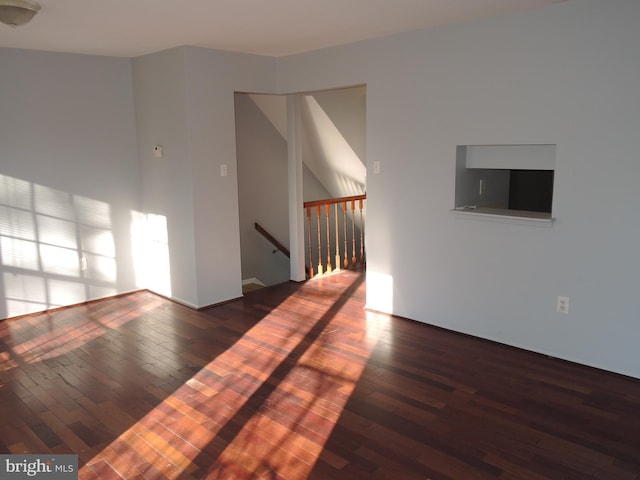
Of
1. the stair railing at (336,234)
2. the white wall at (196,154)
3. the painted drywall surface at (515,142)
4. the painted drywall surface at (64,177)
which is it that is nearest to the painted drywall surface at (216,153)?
the white wall at (196,154)

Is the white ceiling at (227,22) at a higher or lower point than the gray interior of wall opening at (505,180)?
higher

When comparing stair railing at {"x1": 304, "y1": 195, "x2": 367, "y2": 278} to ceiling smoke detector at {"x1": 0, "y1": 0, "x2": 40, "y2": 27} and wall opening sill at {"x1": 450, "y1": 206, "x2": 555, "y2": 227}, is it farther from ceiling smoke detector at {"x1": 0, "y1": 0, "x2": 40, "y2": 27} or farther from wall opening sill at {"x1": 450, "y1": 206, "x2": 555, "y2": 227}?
ceiling smoke detector at {"x1": 0, "y1": 0, "x2": 40, "y2": 27}

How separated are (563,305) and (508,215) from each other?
0.69m

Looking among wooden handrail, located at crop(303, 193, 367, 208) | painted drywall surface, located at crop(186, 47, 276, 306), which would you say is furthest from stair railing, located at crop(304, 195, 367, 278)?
painted drywall surface, located at crop(186, 47, 276, 306)

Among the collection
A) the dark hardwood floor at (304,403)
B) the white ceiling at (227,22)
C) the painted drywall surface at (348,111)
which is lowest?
the dark hardwood floor at (304,403)

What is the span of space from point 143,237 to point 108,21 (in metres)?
2.33

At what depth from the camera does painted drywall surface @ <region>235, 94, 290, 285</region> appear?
21.4 feet

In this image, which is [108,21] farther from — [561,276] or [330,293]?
[561,276]

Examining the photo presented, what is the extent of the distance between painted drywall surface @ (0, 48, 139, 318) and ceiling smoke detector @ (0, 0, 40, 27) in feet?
5.39

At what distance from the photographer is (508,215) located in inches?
145

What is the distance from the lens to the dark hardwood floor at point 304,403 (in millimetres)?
2480

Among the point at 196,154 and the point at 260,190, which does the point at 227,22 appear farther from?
the point at 260,190

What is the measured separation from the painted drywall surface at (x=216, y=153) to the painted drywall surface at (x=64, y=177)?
991mm

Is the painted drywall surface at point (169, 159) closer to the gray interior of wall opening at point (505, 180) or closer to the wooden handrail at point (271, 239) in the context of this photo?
the wooden handrail at point (271, 239)
